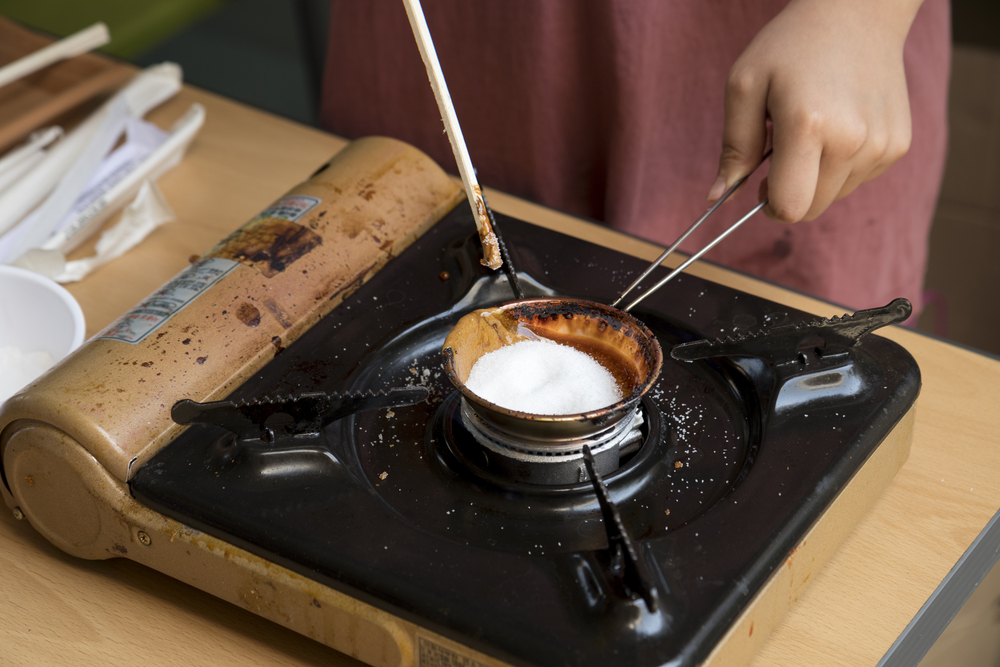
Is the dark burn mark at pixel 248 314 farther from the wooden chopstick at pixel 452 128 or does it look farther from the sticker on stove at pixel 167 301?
the wooden chopstick at pixel 452 128

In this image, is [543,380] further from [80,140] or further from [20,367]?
[80,140]

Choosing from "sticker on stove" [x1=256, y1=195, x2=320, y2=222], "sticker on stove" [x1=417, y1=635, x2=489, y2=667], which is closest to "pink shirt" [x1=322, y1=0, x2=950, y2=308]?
"sticker on stove" [x1=256, y1=195, x2=320, y2=222]

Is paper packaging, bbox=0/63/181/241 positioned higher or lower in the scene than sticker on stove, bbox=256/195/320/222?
lower

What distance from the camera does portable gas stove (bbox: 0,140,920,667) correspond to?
52 cm

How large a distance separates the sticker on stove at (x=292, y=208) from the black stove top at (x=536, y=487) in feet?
0.33

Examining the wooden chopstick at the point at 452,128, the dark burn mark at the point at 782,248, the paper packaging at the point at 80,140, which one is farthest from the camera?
the dark burn mark at the point at 782,248

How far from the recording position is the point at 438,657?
525 mm

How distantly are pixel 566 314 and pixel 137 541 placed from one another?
33cm

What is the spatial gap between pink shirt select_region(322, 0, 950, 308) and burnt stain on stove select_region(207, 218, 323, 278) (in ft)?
1.25

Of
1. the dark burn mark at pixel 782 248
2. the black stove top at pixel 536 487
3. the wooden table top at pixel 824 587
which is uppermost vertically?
the black stove top at pixel 536 487

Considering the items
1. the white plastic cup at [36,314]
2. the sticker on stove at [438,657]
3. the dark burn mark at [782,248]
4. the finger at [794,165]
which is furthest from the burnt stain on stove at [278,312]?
the dark burn mark at [782,248]

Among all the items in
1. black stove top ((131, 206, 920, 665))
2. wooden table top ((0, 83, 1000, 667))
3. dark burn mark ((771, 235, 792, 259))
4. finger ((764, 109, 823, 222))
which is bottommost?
dark burn mark ((771, 235, 792, 259))

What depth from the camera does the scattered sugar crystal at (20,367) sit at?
765 millimetres

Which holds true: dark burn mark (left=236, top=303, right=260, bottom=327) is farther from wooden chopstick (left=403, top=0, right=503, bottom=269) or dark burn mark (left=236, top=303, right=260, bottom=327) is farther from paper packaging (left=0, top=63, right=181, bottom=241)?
paper packaging (left=0, top=63, right=181, bottom=241)
